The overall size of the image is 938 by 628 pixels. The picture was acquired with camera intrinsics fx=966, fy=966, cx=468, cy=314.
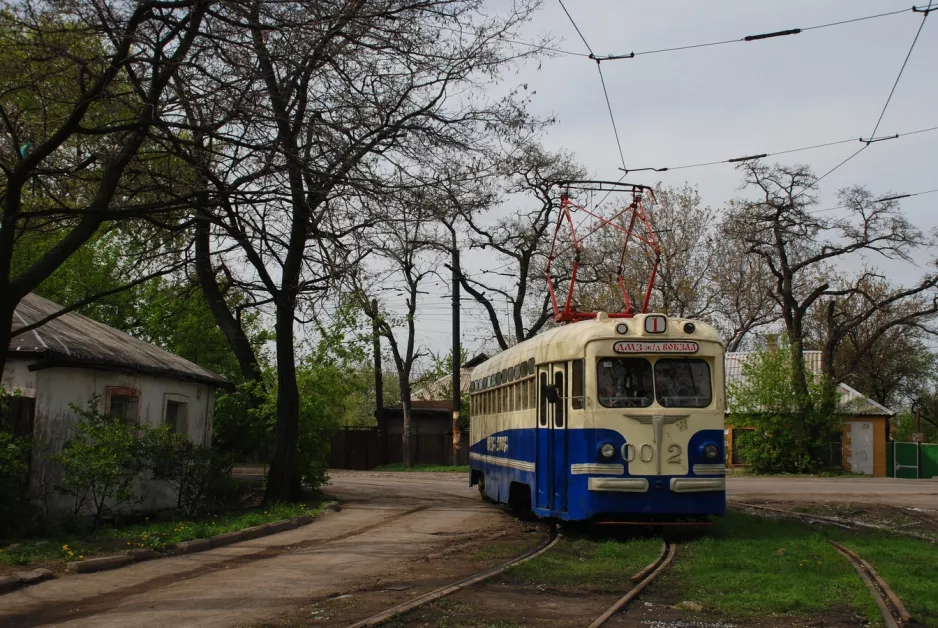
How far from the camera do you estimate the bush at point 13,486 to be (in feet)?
40.0

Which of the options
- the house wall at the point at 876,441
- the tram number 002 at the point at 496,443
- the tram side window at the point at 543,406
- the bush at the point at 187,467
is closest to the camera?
the tram side window at the point at 543,406

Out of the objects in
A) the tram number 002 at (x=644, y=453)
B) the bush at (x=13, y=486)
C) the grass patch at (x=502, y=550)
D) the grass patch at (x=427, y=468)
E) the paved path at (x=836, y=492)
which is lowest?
the grass patch at (x=427, y=468)

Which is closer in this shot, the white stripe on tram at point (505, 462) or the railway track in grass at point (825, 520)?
the white stripe on tram at point (505, 462)

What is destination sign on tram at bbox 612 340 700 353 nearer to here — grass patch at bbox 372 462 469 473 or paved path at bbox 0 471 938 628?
paved path at bbox 0 471 938 628

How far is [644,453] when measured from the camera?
42.0 ft

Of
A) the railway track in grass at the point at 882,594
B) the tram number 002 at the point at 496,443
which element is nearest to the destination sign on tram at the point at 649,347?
the railway track in grass at the point at 882,594

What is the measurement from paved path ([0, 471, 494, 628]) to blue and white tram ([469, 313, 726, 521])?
2209 millimetres

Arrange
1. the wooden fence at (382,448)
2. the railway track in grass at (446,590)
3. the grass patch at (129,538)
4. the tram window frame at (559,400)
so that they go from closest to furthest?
the railway track in grass at (446,590)
the grass patch at (129,538)
the tram window frame at (559,400)
the wooden fence at (382,448)

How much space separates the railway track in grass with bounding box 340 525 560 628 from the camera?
784 centimetres

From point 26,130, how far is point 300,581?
6958 mm

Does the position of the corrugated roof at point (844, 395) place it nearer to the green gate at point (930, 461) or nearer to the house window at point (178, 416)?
the green gate at point (930, 461)

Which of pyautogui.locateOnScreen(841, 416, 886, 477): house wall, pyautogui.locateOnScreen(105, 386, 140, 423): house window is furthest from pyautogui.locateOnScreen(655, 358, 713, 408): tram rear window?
pyautogui.locateOnScreen(841, 416, 886, 477): house wall

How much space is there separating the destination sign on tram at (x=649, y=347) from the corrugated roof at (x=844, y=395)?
28474 mm

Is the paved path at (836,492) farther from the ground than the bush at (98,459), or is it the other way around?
the bush at (98,459)
